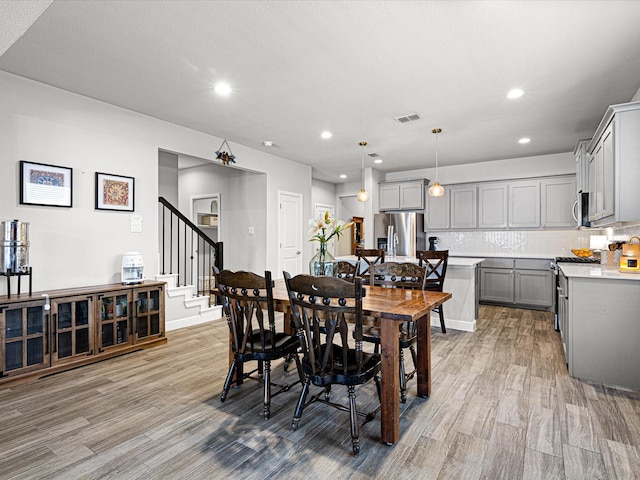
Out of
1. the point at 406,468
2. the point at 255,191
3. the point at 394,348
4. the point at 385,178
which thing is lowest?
the point at 406,468

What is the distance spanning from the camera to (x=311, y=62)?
285cm

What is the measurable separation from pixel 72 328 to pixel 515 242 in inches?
266

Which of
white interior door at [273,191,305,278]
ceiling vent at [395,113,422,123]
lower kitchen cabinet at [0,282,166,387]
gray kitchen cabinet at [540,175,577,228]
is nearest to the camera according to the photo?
lower kitchen cabinet at [0,282,166,387]

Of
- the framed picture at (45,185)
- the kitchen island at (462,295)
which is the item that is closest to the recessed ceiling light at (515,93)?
the kitchen island at (462,295)

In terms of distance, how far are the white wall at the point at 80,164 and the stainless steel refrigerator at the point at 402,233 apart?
399 centimetres

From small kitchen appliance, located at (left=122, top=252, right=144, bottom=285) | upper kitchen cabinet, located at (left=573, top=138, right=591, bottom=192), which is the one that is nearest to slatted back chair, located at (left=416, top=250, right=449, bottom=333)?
upper kitchen cabinet, located at (left=573, top=138, right=591, bottom=192)

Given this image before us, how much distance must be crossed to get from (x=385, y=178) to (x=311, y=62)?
506cm

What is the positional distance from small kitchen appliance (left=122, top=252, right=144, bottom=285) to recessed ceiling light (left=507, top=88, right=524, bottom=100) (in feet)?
13.7

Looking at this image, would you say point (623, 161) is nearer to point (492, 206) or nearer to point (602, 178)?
point (602, 178)

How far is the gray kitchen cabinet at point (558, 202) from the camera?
225 inches

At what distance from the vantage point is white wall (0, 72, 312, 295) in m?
3.14

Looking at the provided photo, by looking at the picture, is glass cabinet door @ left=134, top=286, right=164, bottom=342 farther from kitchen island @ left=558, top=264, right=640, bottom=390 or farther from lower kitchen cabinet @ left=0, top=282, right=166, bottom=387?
kitchen island @ left=558, top=264, right=640, bottom=390

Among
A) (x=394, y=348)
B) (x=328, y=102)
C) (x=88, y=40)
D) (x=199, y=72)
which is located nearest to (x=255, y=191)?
(x=328, y=102)

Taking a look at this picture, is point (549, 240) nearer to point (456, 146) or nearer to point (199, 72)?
point (456, 146)
